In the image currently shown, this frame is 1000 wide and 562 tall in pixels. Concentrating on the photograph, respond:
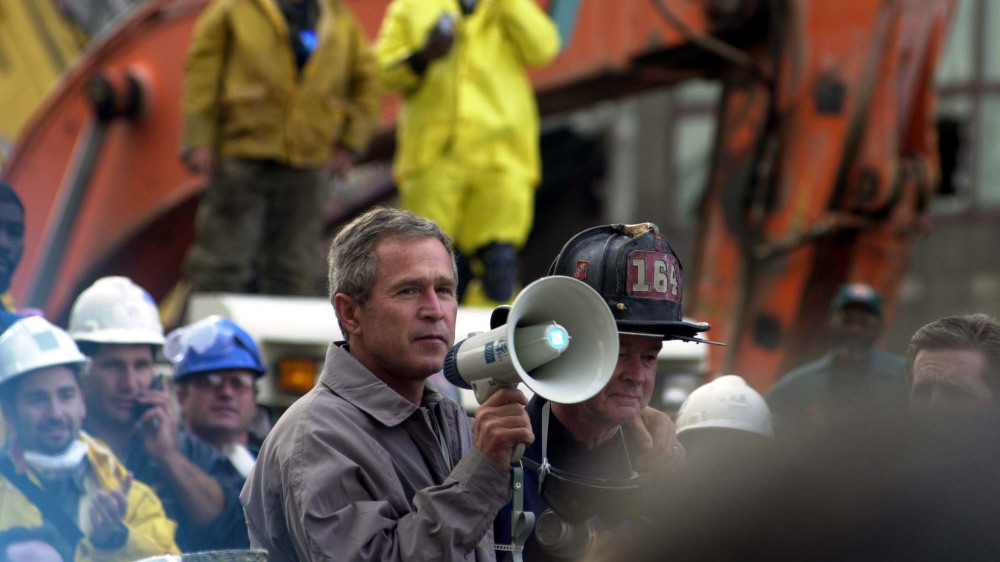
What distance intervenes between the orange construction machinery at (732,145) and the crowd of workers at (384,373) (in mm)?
858

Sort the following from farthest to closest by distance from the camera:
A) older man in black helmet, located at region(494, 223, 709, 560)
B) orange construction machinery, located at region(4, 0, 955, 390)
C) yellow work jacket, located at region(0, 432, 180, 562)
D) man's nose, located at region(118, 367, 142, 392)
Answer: orange construction machinery, located at region(4, 0, 955, 390), man's nose, located at region(118, 367, 142, 392), yellow work jacket, located at region(0, 432, 180, 562), older man in black helmet, located at region(494, 223, 709, 560)

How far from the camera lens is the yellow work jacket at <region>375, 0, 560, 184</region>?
668 centimetres

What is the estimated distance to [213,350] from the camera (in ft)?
16.2

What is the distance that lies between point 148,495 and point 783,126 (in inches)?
154

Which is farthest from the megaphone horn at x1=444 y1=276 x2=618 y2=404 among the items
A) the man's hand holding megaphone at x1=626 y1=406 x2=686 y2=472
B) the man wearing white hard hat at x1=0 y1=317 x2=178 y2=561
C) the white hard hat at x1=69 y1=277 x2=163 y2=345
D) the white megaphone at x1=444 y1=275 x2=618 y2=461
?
the white hard hat at x1=69 y1=277 x2=163 y2=345

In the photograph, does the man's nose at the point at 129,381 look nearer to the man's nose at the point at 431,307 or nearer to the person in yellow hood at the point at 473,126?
the person in yellow hood at the point at 473,126

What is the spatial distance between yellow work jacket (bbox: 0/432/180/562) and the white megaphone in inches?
65.9

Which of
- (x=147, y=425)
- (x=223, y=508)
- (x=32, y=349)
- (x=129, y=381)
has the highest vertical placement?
(x=32, y=349)

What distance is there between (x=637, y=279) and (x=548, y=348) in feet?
1.34

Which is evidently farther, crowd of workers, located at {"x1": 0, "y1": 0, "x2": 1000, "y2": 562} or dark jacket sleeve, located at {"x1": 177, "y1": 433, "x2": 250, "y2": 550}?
dark jacket sleeve, located at {"x1": 177, "y1": 433, "x2": 250, "y2": 550}

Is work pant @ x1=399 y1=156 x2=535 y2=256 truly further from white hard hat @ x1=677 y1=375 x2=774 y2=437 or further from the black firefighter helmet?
the black firefighter helmet

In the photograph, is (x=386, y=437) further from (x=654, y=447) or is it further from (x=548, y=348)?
(x=654, y=447)

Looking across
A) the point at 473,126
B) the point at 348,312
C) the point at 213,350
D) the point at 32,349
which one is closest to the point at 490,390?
the point at 348,312

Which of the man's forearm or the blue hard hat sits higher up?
the blue hard hat
